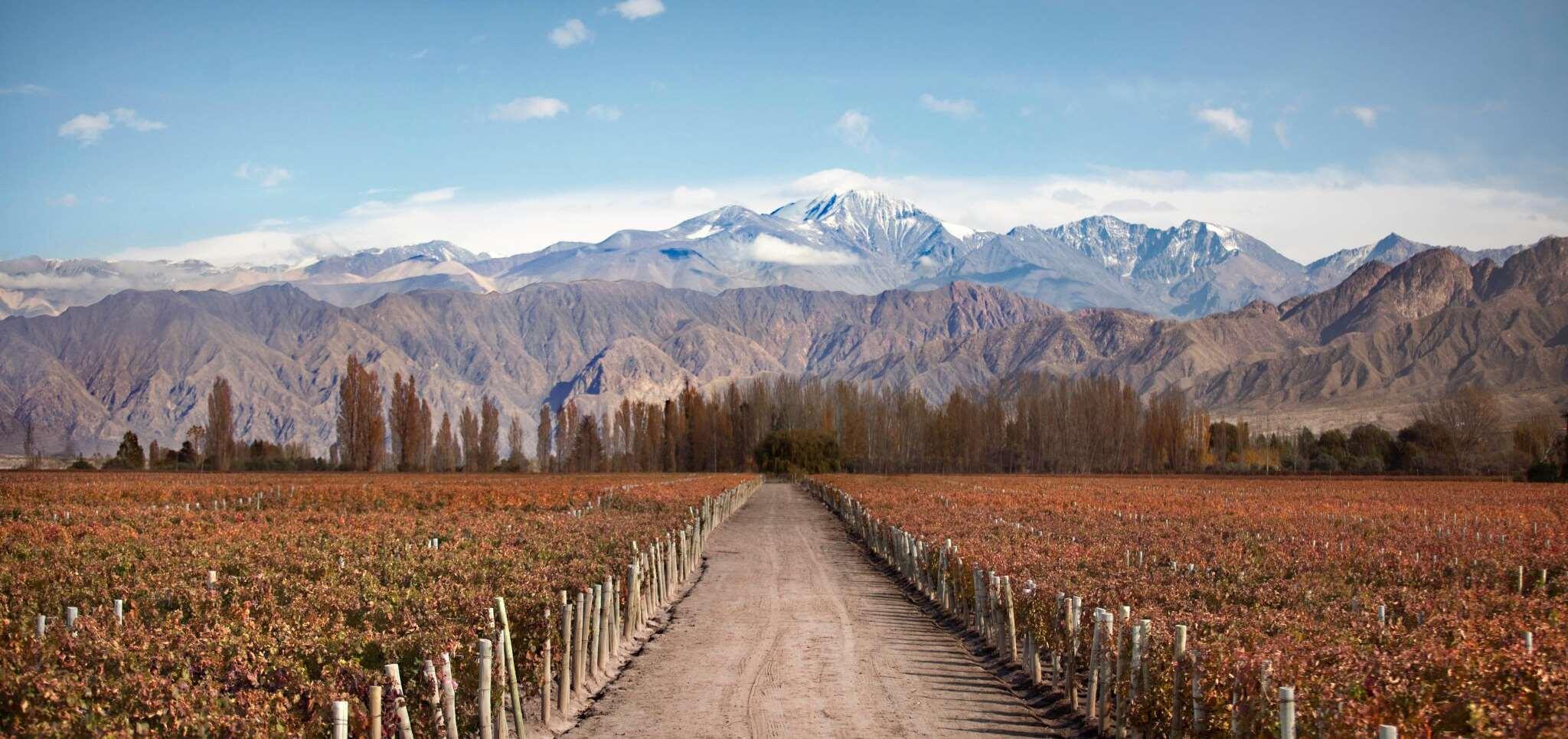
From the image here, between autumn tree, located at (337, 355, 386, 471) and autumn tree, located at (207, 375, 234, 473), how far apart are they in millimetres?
12354

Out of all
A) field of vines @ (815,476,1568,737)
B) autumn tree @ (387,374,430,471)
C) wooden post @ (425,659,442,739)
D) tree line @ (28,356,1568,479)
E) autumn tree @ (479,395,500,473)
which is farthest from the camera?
autumn tree @ (479,395,500,473)

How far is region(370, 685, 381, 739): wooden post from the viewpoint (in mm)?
8773

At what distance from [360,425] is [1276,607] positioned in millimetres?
124752

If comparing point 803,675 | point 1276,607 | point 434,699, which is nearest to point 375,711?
point 434,699

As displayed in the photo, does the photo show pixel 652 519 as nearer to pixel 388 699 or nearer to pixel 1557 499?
pixel 388 699

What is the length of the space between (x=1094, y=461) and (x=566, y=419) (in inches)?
3166

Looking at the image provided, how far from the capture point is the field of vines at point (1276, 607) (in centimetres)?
916

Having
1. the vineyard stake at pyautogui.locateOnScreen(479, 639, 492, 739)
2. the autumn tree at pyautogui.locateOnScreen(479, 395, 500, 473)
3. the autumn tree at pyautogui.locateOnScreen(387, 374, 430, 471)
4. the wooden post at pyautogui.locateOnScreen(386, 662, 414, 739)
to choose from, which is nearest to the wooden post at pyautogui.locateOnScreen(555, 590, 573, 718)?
the vineyard stake at pyautogui.locateOnScreen(479, 639, 492, 739)

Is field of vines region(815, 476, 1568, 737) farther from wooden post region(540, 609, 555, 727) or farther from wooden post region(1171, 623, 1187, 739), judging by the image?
wooden post region(540, 609, 555, 727)

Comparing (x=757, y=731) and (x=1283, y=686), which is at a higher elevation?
(x=1283, y=686)

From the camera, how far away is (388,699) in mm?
9867

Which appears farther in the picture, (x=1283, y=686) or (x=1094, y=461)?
(x=1094, y=461)

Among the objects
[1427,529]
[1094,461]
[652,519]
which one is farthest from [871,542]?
[1094,461]

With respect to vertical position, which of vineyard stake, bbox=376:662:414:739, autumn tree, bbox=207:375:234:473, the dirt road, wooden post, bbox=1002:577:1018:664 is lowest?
the dirt road
